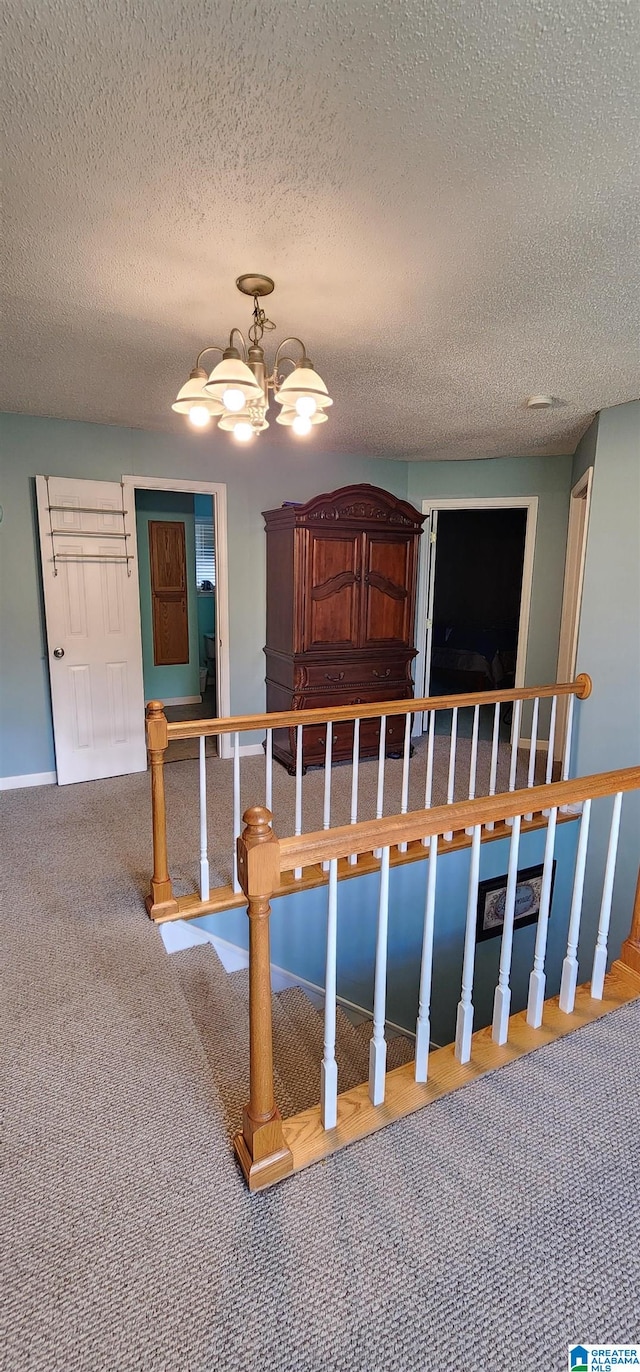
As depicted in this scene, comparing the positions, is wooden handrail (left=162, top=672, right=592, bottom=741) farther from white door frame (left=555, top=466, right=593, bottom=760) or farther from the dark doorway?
the dark doorway

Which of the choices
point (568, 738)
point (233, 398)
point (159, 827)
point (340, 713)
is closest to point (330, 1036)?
point (159, 827)

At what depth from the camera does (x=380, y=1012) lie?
147cm

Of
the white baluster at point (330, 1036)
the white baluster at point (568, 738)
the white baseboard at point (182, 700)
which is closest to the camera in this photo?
the white baluster at point (330, 1036)

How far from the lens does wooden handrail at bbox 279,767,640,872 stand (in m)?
1.31

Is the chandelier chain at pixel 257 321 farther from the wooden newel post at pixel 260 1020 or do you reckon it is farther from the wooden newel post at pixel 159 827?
the wooden newel post at pixel 260 1020

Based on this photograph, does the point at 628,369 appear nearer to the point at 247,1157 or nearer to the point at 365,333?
the point at 365,333

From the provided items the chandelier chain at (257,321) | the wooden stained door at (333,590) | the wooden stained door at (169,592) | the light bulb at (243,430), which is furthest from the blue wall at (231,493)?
the light bulb at (243,430)

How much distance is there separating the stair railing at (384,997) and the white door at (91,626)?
291cm

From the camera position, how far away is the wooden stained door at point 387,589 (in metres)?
4.17

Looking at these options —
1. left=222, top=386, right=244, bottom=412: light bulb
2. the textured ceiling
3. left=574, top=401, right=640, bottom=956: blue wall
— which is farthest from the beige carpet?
the textured ceiling

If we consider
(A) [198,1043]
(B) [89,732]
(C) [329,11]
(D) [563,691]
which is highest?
(C) [329,11]

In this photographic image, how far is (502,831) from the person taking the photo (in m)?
3.18

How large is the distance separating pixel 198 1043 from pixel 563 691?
2.58 meters

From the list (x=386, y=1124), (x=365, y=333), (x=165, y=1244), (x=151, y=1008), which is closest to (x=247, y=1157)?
(x=165, y=1244)
